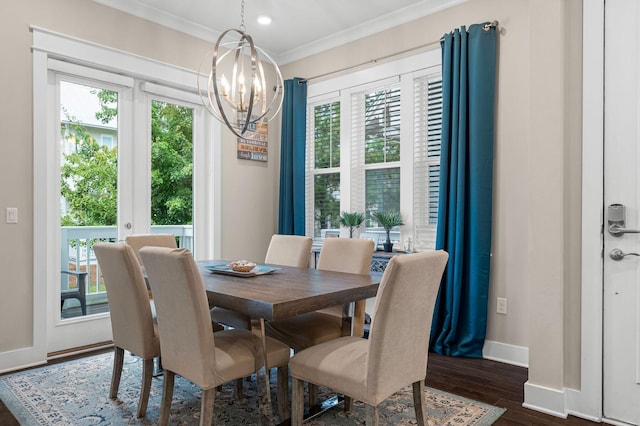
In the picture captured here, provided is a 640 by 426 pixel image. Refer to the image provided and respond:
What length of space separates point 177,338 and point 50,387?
1374mm

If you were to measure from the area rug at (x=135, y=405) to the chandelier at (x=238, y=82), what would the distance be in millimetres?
1569

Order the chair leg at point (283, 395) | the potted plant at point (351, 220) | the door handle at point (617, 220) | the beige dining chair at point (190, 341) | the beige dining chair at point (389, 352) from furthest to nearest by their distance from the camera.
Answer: the potted plant at point (351, 220), the door handle at point (617, 220), the chair leg at point (283, 395), the beige dining chair at point (190, 341), the beige dining chair at point (389, 352)

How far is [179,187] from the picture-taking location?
417 cm

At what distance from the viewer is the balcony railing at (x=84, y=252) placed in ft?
11.3

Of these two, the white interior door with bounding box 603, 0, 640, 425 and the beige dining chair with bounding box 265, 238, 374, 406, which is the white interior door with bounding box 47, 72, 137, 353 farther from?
the white interior door with bounding box 603, 0, 640, 425

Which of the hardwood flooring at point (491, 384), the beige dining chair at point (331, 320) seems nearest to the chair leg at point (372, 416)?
the beige dining chair at point (331, 320)

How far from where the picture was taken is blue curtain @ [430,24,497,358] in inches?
126

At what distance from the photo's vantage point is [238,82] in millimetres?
2699

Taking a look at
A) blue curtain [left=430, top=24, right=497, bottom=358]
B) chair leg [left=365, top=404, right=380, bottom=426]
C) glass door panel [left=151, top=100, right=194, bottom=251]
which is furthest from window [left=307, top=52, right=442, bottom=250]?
chair leg [left=365, top=404, right=380, bottom=426]

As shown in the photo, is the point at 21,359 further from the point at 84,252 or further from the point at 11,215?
the point at 11,215

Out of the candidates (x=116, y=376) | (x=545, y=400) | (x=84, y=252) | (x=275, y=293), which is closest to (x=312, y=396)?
(x=275, y=293)

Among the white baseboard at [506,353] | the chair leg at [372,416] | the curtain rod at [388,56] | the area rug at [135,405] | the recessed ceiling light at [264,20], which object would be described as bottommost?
the area rug at [135,405]

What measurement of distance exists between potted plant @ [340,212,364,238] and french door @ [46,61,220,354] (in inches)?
62.2

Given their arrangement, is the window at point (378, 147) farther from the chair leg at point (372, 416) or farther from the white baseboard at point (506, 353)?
the chair leg at point (372, 416)
